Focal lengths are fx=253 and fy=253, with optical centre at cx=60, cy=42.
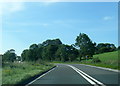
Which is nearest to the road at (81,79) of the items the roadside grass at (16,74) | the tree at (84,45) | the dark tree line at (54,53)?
the roadside grass at (16,74)

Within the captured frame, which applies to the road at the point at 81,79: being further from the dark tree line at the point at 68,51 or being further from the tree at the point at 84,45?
the tree at the point at 84,45

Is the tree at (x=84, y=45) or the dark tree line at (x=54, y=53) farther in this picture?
the dark tree line at (x=54, y=53)

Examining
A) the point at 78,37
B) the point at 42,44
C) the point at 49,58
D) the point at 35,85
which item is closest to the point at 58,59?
the point at 49,58

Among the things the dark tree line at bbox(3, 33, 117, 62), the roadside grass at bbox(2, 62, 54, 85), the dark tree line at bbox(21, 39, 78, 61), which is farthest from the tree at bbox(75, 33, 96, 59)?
the roadside grass at bbox(2, 62, 54, 85)

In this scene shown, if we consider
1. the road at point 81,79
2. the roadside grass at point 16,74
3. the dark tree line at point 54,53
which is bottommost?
the road at point 81,79

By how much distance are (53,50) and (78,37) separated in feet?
105

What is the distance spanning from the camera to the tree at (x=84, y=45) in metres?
120

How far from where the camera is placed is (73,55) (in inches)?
5128

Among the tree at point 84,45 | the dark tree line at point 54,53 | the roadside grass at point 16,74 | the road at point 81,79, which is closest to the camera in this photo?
the road at point 81,79

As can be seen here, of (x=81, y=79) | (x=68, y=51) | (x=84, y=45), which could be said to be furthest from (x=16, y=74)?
(x=68, y=51)

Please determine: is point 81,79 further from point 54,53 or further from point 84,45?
point 54,53

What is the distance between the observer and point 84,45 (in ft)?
402

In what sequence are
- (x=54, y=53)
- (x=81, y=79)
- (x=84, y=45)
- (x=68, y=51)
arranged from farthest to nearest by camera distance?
(x=54, y=53), (x=68, y=51), (x=84, y=45), (x=81, y=79)

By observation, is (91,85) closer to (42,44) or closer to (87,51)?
(87,51)
